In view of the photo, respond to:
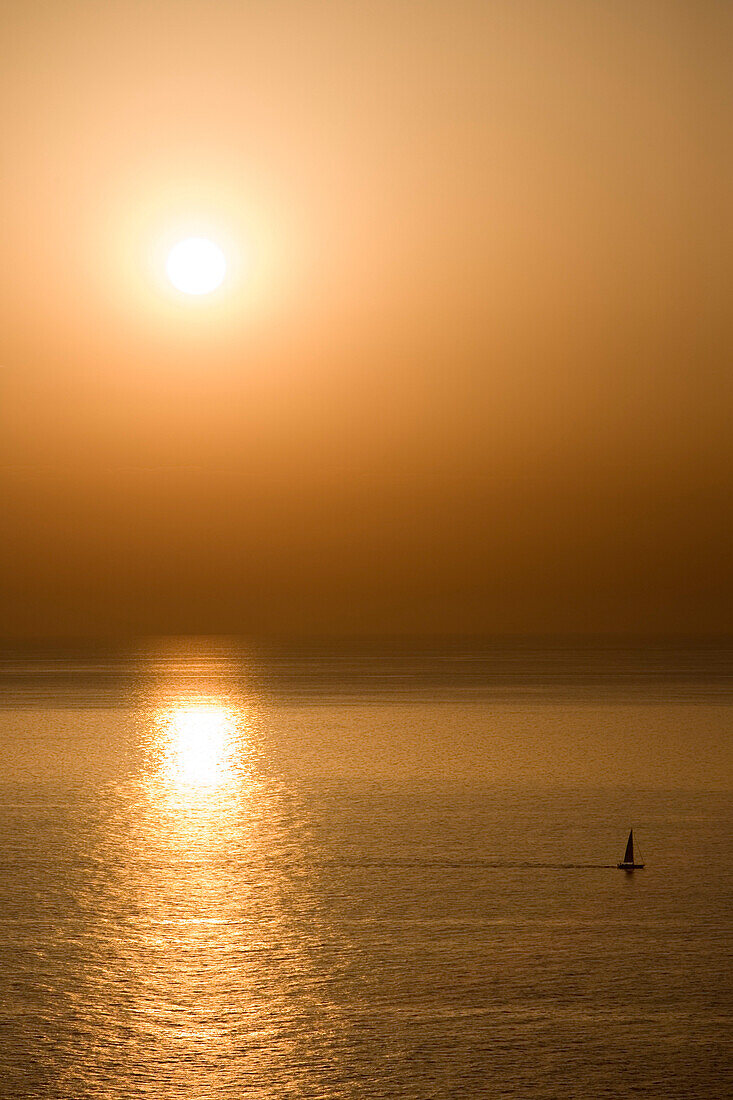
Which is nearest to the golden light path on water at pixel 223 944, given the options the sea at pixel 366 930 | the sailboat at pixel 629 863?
the sea at pixel 366 930

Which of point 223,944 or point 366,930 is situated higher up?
point 366,930

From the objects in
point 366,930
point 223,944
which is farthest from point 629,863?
point 223,944

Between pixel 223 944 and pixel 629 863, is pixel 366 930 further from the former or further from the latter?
pixel 629 863

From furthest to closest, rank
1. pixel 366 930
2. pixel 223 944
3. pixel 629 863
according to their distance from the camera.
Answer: pixel 629 863 → pixel 366 930 → pixel 223 944

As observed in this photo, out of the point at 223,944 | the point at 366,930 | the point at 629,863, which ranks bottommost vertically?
the point at 223,944

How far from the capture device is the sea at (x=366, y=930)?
24.2 meters

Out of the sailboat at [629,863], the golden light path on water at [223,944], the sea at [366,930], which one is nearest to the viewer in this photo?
the sea at [366,930]

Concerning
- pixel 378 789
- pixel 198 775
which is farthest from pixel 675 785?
pixel 198 775

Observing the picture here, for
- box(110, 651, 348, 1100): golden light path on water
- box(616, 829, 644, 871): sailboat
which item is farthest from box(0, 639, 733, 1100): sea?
box(616, 829, 644, 871): sailboat

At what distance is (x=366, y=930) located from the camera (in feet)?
114

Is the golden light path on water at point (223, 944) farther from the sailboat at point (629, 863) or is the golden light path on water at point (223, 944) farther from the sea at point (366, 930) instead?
the sailboat at point (629, 863)

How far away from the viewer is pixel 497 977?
29.6 metres

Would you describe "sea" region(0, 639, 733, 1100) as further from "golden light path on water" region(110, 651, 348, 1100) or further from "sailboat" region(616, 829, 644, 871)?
"sailboat" region(616, 829, 644, 871)

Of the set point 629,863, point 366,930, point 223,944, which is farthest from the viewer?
point 629,863
